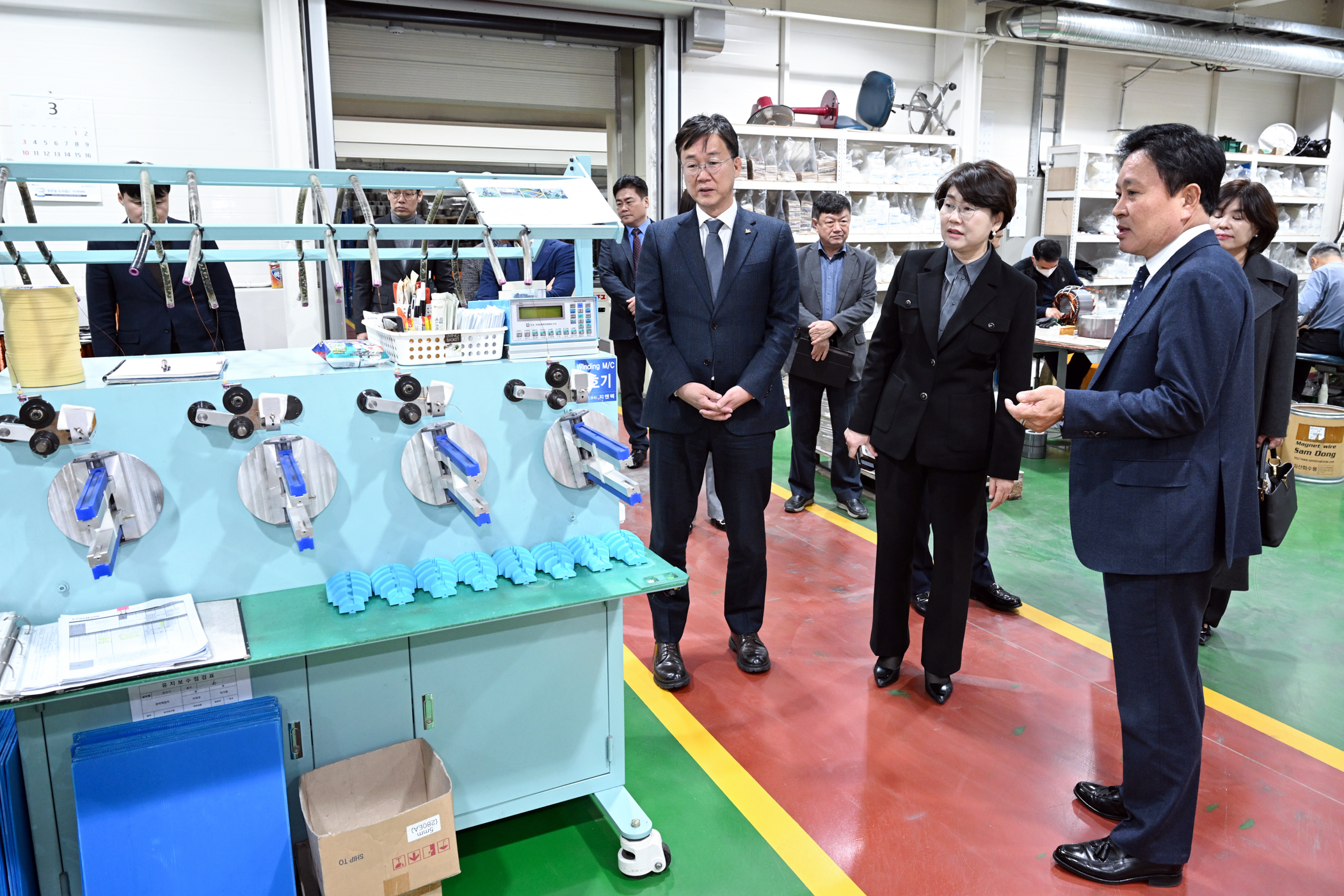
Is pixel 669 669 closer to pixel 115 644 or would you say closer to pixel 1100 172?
pixel 115 644

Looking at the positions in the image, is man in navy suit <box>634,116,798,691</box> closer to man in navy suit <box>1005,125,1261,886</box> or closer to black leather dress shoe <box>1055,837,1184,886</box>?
man in navy suit <box>1005,125,1261,886</box>

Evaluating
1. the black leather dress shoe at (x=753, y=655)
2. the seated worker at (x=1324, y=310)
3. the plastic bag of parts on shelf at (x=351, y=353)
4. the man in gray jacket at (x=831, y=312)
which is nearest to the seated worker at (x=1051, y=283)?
the seated worker at (x=1324, y=310)

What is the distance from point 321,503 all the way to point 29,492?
499mm

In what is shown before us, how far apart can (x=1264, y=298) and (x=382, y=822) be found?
290 centimetres

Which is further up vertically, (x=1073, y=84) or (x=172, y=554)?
(x=1073, y=84)

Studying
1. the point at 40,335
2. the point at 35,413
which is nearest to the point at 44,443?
the point at 35,413

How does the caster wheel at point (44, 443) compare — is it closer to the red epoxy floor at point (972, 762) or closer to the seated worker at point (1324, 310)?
the red epoxy floor at point (972, 762)

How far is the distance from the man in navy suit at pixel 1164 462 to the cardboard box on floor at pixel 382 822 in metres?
1.42

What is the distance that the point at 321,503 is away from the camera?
183cm

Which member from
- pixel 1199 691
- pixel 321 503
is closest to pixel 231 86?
pixel 321 503

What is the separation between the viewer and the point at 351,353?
2.01m

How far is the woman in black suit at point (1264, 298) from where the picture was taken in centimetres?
268

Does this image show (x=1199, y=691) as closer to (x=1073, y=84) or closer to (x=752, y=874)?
(x=752, y=874)

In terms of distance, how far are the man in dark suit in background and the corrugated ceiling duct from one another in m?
4.33
